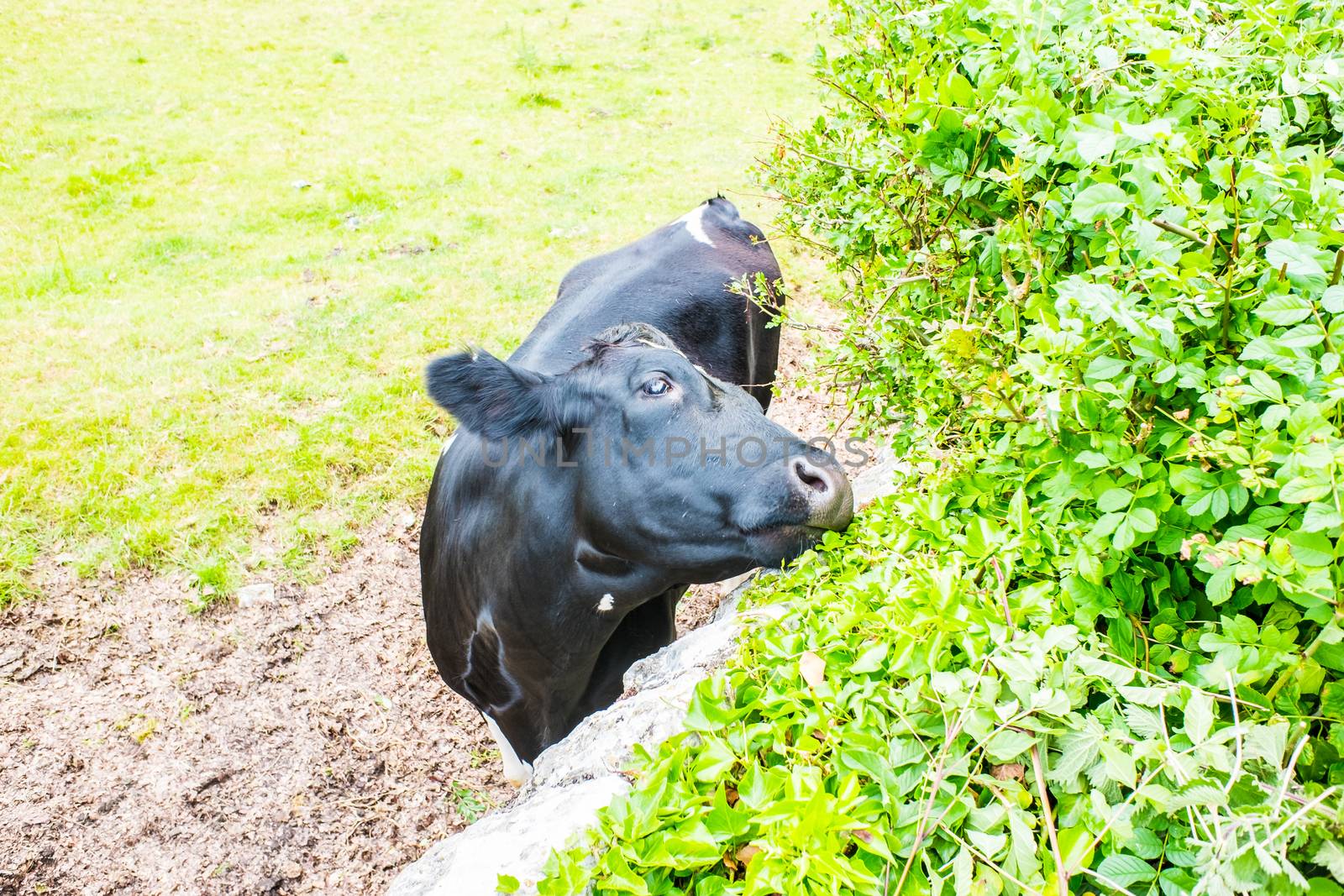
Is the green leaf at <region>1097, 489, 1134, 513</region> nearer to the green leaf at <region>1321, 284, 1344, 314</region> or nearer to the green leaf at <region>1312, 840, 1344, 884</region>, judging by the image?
the green leaf at <region>1321, 284, 1344, 314</region>

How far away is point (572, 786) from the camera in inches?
70.2

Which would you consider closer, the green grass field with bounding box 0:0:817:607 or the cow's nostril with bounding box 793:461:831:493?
the cow's nostril with bounding box 793:461:831:493

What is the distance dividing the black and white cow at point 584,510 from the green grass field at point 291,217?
1.39 metres

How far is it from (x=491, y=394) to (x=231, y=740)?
2423mm

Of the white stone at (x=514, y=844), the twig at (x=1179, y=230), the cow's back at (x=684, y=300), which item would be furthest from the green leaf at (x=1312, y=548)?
the cow's back at (x=684, y=300)

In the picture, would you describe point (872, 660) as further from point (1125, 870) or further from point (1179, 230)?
point (1179, 230)

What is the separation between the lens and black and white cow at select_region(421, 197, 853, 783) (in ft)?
8.79

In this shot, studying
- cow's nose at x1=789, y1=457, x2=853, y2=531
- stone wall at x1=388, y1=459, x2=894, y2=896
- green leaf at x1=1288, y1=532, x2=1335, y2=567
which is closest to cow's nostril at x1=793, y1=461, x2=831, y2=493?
cow's nose at x1=789, y1=457, x2=853, y2=531

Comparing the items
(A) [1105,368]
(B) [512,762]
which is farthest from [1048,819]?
(B) [512,762]

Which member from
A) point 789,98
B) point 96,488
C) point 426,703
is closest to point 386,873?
point 426,703

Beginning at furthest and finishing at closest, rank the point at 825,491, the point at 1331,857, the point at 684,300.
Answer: the point at 684,300
the point at 825,491
the point at 1331,857

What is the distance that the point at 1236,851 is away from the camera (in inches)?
36.6

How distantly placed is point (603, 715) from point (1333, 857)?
1.54 m

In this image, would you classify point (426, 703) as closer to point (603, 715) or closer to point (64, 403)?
point (603, 715)
